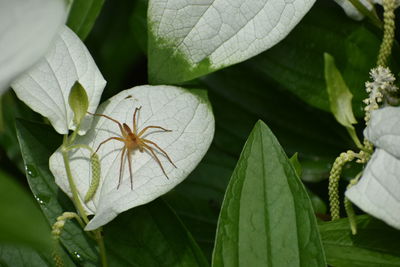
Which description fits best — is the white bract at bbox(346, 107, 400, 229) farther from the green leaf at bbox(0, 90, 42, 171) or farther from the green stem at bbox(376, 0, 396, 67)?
the green leaf at bbox(0, 90, 42, 171)

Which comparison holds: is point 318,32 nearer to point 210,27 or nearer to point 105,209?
point 210,27

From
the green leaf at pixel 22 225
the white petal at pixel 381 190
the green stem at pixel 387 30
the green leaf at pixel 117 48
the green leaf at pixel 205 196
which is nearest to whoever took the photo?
the green leaf at pixel 22 225

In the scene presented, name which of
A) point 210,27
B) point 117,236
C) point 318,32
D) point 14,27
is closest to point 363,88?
point 318,32

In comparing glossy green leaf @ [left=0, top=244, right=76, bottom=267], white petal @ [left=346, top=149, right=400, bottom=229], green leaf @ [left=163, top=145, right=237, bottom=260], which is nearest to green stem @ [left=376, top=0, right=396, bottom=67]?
white petal @ [left=346, top=149, right=400, bottom=229]

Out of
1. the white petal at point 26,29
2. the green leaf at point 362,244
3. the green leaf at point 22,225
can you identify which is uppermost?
the white petal at point 26,29

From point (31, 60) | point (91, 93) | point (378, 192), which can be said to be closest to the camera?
point (31, 60)

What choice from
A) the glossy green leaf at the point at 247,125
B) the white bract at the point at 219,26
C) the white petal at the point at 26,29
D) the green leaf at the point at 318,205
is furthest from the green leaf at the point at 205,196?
the white petal at the point at 26,29

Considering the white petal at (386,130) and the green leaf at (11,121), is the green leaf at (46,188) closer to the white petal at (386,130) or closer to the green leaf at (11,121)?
the green leaf at (11,121)

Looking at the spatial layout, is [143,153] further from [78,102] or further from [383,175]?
[383,175]
